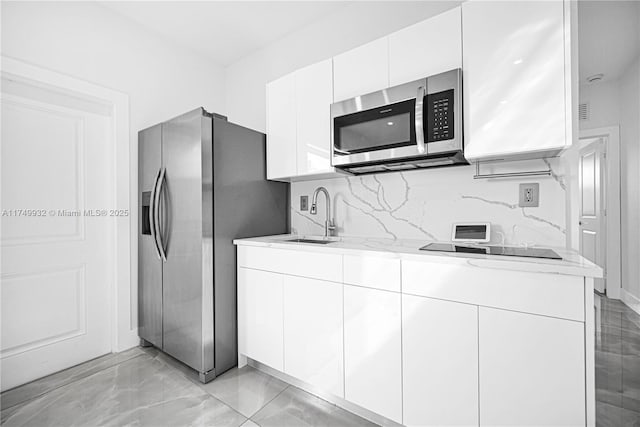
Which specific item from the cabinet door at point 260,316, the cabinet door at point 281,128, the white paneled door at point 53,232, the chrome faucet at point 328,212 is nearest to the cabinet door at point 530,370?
the cabinet door at point 260,316

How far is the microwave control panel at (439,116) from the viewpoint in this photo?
153 centimetres

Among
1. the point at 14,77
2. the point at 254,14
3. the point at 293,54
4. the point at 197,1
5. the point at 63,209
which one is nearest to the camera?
the point at 14,77

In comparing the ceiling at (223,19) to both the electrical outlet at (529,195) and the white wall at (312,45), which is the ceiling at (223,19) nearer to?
the white wall at (312,45)

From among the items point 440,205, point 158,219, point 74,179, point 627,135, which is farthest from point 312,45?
point 627,135

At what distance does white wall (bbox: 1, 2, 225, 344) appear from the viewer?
201 centimetres

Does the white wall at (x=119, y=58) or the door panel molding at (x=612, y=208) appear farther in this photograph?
the door panel molding at (x=612, y=208)

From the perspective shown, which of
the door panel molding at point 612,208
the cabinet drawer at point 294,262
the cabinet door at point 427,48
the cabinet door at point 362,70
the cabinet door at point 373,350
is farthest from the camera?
the door panel molding at point 612,208

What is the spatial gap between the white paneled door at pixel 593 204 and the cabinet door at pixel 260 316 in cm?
430

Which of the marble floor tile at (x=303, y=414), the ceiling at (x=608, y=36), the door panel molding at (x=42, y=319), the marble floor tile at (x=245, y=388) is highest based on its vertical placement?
the ceiling at (x=608, y=36)

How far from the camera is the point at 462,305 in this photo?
127 cm

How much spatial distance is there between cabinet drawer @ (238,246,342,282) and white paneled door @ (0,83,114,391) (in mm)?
1272

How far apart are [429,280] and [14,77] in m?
2.81

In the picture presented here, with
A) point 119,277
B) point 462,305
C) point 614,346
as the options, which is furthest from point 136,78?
point 614,346

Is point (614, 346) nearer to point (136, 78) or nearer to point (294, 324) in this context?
point (294, 324)
